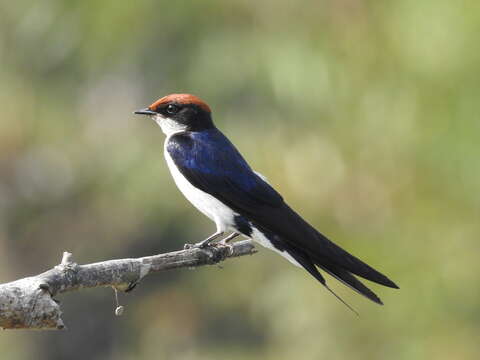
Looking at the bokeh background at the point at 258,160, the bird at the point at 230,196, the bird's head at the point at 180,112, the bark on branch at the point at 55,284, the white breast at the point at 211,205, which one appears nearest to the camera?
the bark on branch at the point at 55,284

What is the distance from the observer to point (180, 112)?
3.69m

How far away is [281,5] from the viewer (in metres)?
7.97

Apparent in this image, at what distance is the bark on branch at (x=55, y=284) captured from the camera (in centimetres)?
239

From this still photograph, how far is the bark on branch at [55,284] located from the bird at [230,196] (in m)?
0.53

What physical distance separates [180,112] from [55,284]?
133 centimetres

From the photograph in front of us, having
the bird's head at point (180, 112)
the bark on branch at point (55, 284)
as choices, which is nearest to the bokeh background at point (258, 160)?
the bird's head at point (180, 112)

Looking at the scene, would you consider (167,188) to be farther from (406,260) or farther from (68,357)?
(406,260)

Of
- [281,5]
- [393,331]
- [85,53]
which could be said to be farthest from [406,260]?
[85,53]

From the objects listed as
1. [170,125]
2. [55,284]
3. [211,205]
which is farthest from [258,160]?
[55,284]

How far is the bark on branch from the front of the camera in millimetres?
2387

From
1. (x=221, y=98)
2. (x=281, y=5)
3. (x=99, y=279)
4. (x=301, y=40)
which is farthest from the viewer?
(x=221, y=98)

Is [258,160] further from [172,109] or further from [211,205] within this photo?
[211,205]

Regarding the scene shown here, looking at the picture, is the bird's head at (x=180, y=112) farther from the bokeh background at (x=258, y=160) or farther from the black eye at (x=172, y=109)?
the bokeh background at (x=258, y=160)

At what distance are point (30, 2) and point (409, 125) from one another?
4.90 meters
